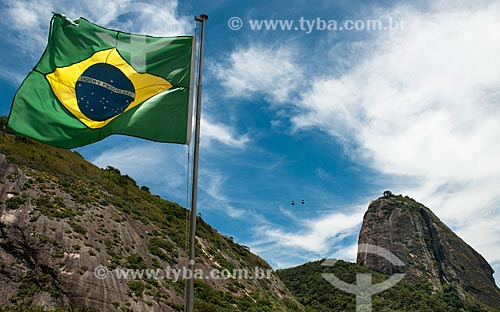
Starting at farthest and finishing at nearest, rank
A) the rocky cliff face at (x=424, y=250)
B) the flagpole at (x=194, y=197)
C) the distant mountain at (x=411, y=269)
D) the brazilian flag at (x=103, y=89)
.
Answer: the rocky cliff face at (x=424, y=250) → the distant mountain at (x=411, y=269) → the brazilian flag at (x=103, y=89) → the flagpole at (x=194, y=197)

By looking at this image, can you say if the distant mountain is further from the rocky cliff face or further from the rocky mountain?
the rocky mountain

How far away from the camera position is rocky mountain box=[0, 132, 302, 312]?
78.9 ft

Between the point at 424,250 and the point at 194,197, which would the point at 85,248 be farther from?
the point at 424,250

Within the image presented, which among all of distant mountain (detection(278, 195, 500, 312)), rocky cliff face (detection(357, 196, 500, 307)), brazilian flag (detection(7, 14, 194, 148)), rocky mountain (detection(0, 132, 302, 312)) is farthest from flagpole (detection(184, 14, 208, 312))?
rocky cliff face (detection(357, 196, 500, 307))

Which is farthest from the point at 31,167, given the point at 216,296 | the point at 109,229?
the point at 216,296

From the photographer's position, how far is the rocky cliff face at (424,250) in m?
130

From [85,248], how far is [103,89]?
1979 cm

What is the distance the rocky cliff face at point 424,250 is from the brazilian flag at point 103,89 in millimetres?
128045

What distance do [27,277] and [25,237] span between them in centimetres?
282

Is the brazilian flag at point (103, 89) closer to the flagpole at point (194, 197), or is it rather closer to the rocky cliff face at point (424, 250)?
the flagpole at point (194, 197)

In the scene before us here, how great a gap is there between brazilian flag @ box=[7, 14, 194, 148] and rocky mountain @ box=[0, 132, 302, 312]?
15.5 metres

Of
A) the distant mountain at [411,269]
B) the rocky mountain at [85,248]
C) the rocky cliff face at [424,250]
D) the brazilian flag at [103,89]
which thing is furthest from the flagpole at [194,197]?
the rocky cliff face at [424,250]

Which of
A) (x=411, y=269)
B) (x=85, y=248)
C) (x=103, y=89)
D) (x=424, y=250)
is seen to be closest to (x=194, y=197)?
(x=103, y=89)

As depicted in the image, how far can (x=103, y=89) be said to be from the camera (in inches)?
406
